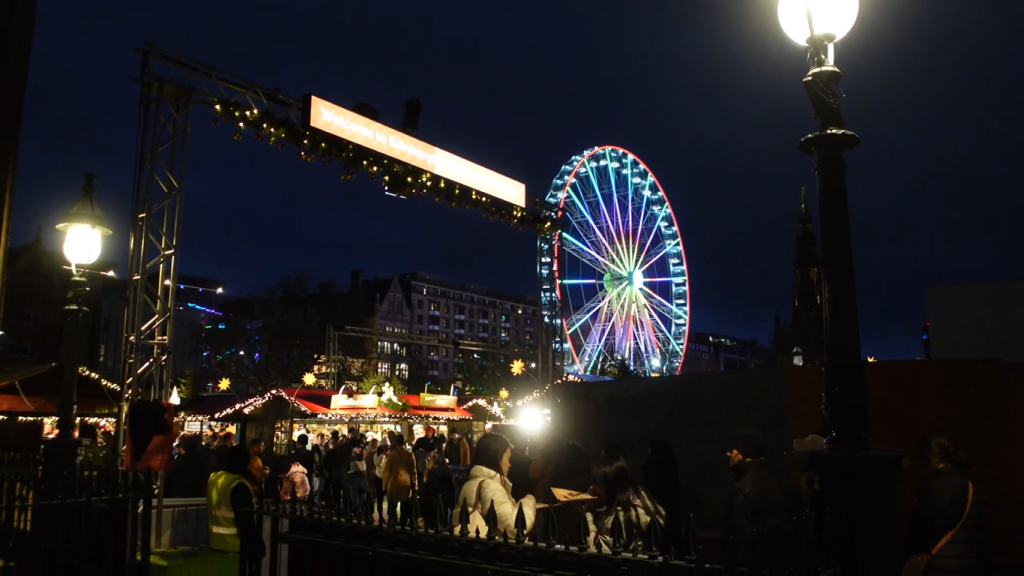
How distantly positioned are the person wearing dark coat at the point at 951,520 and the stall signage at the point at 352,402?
24.3m

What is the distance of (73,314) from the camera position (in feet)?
29.1

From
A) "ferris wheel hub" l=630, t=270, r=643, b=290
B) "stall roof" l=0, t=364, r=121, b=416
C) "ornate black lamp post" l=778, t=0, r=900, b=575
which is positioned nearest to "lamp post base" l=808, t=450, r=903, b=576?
"ornate black lamp post" l=778, t=0, r=900, b=575

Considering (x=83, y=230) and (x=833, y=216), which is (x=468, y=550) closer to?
(x=833, y=216)

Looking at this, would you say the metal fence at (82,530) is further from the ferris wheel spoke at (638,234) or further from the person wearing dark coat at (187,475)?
the ferris wheel spoke at (638,234)

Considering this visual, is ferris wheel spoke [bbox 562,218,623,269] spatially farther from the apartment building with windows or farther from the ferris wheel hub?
the apartment building with windows

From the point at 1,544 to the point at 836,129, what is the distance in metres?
6.89

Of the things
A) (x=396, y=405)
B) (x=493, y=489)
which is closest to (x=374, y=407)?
(x=396, y=405)

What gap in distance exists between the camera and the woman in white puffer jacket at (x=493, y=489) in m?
6.01

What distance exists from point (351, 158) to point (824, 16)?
12.5m

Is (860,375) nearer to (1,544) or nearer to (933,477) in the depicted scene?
(933,477)

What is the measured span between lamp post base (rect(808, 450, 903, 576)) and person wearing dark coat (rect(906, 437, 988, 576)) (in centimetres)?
104

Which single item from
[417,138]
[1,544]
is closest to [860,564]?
[1,544]

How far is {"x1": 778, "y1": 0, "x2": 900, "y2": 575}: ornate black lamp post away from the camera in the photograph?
426 centimetres

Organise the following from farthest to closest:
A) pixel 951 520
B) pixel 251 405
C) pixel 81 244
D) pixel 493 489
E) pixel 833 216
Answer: pixel 251 405
pixel 81 244
pixel 493 489
pixel 951 520
pixel 833 216
